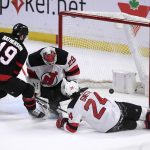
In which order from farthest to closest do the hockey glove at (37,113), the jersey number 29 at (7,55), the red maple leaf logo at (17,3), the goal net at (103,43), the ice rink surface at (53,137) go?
the red maple leaf logo at (17,3) < the goal net at (103,43) < the hockey glove at (37,113) < the jersey number 29 at (7,55) < the ice rink surface at (53,137)

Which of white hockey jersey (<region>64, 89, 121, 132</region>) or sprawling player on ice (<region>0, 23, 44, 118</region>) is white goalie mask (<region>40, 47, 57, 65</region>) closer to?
sprawling player on ice (<region>0, 23, 44, 118</region>)

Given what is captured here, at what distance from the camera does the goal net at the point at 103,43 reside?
4.08 metres

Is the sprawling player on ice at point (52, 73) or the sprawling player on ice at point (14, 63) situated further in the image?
the sprawling player on ice at point (52, 73)

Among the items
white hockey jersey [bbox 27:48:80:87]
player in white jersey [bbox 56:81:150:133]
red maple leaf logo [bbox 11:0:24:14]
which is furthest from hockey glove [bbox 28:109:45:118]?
red maple leaf logo [bbox 11:0:24:14]

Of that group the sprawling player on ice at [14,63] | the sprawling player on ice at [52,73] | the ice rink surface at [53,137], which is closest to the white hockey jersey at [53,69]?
the sprawling player on ice at [52,73]

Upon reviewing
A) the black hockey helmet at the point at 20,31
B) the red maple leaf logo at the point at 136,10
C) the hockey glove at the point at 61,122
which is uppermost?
the black hockey helmet at the point at 20,31

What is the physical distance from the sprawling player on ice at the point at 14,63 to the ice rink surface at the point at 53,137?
0.57ft

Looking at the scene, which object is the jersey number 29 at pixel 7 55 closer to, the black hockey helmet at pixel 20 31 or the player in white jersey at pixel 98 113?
the black hockey helmet at pixel 20 31

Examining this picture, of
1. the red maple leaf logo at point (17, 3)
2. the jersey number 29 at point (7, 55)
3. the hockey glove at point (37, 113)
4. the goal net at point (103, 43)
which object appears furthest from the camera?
the red maple leaf logo at point (17, 3)

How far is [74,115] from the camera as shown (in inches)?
130

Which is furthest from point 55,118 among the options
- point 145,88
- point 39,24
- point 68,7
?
point 39,24

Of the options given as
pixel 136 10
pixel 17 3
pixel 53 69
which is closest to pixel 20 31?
pixel 53 69

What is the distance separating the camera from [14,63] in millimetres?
3586

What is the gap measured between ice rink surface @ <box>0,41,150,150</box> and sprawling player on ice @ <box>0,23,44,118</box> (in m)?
0.17
